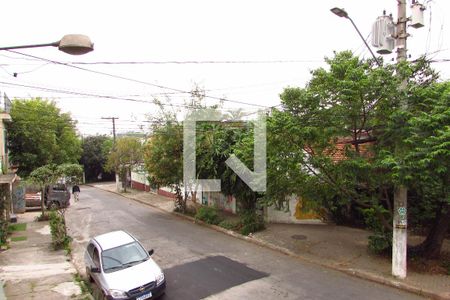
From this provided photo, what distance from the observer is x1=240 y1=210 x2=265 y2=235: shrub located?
614 inches

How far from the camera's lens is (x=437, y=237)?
35.8 feet

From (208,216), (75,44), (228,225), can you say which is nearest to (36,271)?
(228,225)

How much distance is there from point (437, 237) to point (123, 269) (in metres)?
9.31

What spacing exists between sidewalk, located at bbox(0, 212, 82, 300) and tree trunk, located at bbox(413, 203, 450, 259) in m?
10.2

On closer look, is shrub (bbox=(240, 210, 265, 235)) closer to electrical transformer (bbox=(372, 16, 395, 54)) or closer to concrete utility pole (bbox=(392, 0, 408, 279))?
concrete utility pole (bbox=(392, 0, 408, 279))

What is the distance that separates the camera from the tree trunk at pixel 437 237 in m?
10.8

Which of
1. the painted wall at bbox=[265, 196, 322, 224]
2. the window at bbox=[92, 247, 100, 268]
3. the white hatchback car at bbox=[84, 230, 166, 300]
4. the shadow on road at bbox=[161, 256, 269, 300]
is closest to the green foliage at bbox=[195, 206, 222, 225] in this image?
the painted wall at bbox=[265, 196, 322, 224]

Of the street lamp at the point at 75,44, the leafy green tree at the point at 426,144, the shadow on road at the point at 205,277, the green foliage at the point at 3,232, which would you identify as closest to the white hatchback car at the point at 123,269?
the shadow on road at the point at 205,277

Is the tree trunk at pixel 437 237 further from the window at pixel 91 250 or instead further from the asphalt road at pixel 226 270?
the window at pixel 91 250

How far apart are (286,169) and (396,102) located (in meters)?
3.79

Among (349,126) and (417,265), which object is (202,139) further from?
(417,265)

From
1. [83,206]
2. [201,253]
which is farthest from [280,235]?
[83,206]

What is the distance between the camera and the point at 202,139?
739 inches

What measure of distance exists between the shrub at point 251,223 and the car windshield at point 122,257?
6.33m
